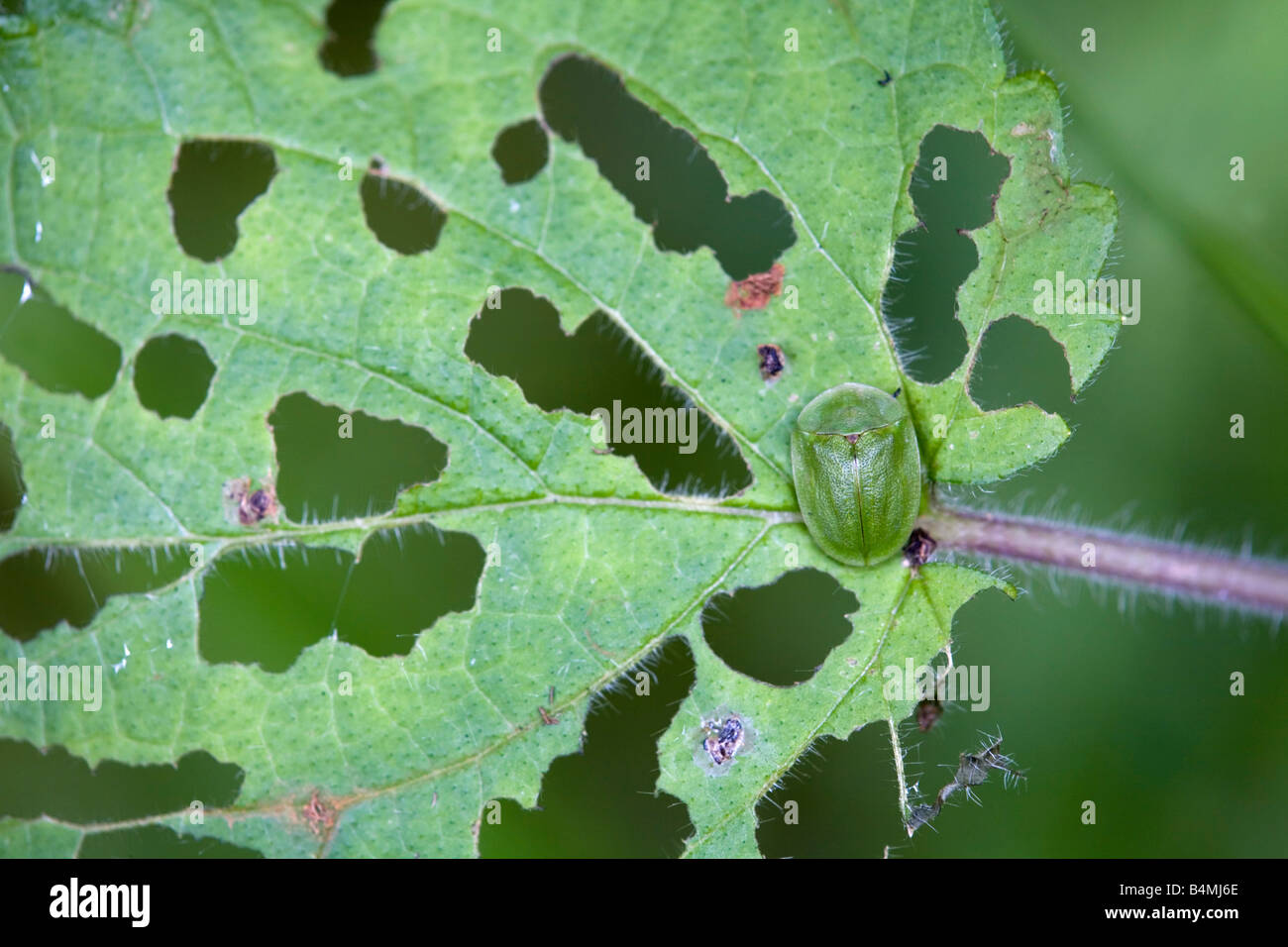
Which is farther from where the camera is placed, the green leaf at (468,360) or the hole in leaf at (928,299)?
the hole in leaf at (928,299)

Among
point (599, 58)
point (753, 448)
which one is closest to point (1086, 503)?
point (753, 448)

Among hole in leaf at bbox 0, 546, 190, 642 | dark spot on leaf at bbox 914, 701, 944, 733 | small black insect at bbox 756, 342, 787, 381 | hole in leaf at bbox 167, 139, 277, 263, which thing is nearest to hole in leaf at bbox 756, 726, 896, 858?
dark spot on leaf at bbox 914, 701, 944, 733

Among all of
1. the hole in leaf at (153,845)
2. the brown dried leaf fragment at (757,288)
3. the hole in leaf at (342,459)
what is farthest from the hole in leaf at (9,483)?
the brown dried leaf fragment at (757,288)

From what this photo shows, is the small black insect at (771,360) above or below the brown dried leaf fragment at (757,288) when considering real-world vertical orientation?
below

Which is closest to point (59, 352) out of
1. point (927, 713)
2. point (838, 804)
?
point (927, 713)

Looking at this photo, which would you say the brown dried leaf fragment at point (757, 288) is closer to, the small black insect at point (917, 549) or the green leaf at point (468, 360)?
the green leaf at point (468, 360)

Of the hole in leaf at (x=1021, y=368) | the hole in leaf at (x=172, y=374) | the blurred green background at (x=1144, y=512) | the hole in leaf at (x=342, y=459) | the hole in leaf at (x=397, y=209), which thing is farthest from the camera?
the blurred green background at (x=1144, y=512)
